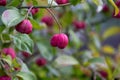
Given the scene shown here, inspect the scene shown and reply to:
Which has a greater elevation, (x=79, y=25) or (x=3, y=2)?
(x=3, y=2)

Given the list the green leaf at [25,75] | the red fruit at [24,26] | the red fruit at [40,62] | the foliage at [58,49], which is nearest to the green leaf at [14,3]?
the foliage at [58,49]

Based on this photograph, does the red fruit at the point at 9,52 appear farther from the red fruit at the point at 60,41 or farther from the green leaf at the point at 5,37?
the red fruit at the point at 60,41

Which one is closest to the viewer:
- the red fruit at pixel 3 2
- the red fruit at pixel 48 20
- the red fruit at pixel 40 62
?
the red fruit at pixel 3 2

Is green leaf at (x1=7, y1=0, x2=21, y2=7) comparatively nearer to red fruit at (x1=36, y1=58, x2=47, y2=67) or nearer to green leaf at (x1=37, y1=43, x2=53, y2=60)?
green leaf at (x1=37, y1=43, x2=53, y2=60)

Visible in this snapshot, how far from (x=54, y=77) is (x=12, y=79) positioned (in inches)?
40.0

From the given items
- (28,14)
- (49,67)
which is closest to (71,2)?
(28,14)

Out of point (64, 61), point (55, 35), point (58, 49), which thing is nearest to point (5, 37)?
point (55, 35)

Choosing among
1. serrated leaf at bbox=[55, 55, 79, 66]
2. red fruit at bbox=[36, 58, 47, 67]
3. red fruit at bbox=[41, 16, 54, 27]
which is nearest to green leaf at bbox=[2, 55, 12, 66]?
serrated leaf at bbox=[55, 55, 79, 66]

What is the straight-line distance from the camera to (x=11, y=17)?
118cm

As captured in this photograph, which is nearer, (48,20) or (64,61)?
(64,61)

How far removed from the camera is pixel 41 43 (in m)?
2.16

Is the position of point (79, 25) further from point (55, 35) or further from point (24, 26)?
point (24, 26)

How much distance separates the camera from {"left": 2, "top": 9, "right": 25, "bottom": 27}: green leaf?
1148 millimetres

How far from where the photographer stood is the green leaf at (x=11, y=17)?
3.77 ft
